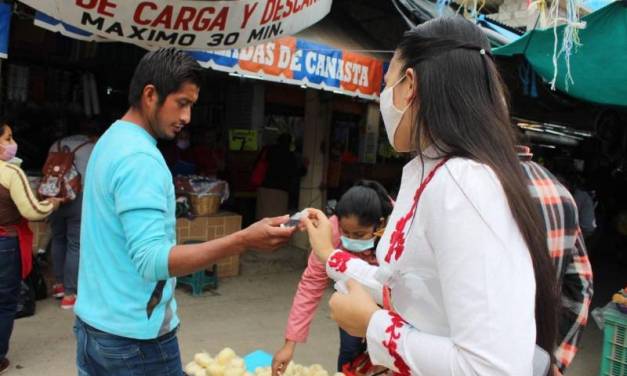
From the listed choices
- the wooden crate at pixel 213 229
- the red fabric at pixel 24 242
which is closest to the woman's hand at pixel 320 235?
the red fabric at pixel 24 242

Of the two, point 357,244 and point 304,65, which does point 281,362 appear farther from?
point 304,65

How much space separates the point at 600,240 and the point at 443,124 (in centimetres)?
1355

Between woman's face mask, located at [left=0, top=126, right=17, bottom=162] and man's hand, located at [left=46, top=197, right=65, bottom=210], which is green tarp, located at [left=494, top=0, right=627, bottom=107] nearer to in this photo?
woman's face mask, located at [left=0, top=126, right=17, bottom=162]

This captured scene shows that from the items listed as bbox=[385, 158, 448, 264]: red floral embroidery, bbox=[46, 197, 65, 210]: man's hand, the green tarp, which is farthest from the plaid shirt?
→ bbox=[46, 197, 65, 210]: man's hand

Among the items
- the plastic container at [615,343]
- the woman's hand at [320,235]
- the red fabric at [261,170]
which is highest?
the woman's hand at [320,235]

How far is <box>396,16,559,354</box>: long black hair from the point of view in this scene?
103 cm

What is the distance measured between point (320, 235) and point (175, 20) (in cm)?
304

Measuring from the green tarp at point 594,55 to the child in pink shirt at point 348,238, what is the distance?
109 inches

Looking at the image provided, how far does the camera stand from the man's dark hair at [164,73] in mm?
1778

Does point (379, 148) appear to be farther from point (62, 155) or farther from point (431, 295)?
point (431, 295)

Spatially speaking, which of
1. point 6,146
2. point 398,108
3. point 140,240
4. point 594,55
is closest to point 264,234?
point 140,240

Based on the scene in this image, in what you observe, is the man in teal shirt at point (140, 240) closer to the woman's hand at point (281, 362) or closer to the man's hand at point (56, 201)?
the woman's hand at point (281, 362)

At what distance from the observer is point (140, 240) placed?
1.59m

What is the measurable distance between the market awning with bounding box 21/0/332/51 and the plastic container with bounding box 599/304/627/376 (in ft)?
11.9
